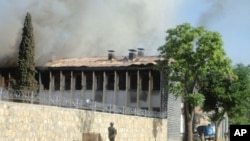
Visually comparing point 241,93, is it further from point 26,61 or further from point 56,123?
point 56,123

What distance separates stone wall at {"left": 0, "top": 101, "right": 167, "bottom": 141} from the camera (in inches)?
797

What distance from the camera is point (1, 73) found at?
48.6 m

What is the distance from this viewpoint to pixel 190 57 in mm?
37156

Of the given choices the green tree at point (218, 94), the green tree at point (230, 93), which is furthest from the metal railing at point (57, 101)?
the green tree at point (230, 93)

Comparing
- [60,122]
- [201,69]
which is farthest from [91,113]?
[201,69]

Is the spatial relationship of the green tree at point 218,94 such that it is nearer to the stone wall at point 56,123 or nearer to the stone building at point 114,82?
the stone building at point 114,82

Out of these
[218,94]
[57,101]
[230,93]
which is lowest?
[57,101]

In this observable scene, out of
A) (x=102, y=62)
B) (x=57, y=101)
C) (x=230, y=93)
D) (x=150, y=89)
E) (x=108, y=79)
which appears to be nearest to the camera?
(x=57, y=101)

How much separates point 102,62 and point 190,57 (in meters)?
14.6

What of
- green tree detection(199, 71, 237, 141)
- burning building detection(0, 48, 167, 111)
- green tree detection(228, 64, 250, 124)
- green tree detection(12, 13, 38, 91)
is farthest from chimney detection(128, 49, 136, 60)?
green tree detection(12, 13, 38, 91)

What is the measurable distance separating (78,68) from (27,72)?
12.9 metres

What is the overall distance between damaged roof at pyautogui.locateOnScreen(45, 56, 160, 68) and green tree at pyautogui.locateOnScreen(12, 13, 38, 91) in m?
13.0

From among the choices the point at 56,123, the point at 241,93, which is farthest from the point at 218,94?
the point at 56,123

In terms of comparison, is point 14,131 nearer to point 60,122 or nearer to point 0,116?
point 0,116
